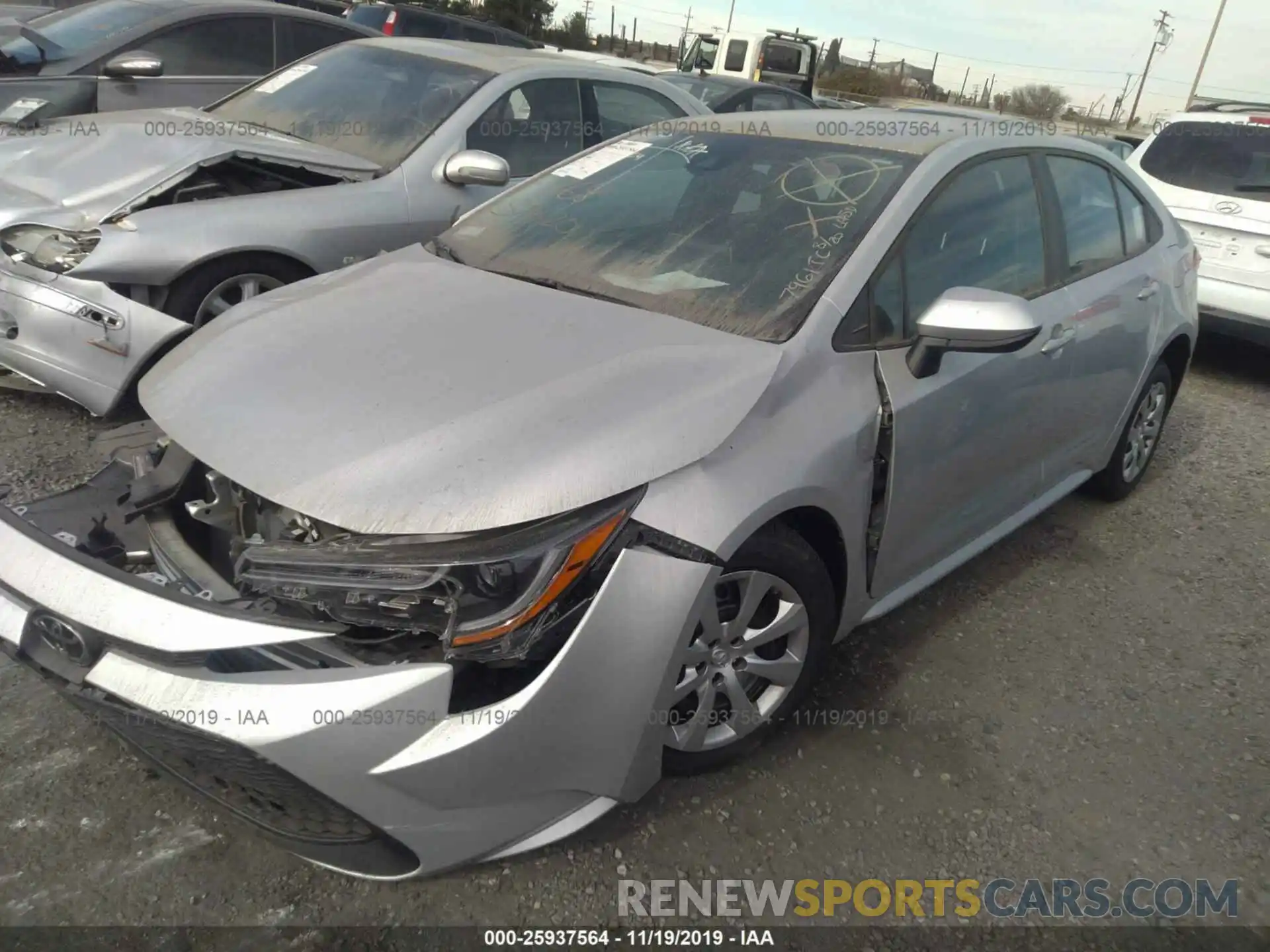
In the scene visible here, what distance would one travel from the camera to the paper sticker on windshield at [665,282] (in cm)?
255

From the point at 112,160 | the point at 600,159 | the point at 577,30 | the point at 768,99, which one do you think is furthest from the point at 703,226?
the point at 577,30

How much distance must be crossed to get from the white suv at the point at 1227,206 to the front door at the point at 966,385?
143 inches

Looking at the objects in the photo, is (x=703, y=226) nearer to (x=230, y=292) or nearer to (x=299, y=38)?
(x=230, y=292)

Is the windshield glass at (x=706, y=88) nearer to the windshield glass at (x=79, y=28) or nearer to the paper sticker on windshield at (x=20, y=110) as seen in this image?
A: the windshield glass at (x=79, y=28)

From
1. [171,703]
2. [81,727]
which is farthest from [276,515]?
[81,727]

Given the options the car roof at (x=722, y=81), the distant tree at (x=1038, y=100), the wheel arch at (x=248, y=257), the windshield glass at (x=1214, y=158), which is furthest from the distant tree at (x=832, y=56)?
the wheel arch at (x=248, y=257)

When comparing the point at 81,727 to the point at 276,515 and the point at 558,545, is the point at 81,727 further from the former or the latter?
the point at 558,545

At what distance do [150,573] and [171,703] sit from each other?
1.50 ft

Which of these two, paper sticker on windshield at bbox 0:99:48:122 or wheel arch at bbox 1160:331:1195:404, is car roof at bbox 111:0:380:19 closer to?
paper sticker on windshield at bbox 0:99:48:122

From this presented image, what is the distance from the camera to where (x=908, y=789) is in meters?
2.46

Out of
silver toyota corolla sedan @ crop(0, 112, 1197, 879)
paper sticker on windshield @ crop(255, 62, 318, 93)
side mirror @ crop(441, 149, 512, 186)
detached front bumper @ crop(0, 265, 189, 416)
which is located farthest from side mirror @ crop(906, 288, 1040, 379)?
paper sticker on windshield @ crop(255, 62, 318, 93)

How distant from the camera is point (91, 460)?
11.8ft

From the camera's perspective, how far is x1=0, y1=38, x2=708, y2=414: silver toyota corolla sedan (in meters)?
3.47

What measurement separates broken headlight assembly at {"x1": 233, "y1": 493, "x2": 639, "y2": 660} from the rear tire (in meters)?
2.27
